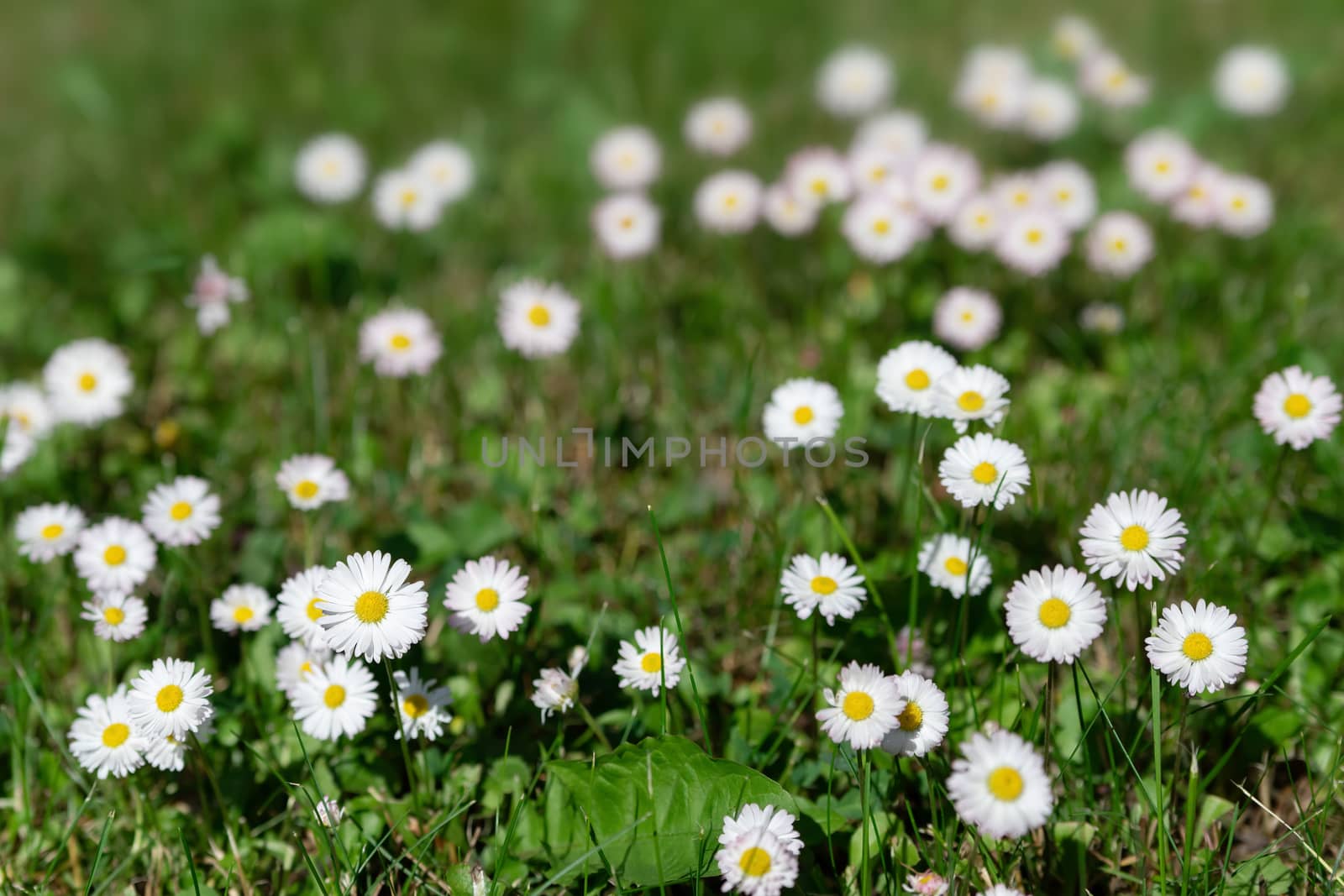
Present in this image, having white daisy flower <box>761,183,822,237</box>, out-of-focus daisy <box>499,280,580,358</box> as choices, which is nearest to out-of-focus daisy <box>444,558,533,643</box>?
out-of-focus daisy <box>499,280,580,358</box>

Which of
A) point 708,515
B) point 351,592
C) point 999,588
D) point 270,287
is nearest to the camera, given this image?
point 351,592

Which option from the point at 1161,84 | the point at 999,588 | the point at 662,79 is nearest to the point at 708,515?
the point at 999,588

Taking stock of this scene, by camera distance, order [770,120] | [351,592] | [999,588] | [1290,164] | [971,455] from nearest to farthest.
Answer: [351,592] → [971,455] → [999,588] → [1290,164] → [770,120]

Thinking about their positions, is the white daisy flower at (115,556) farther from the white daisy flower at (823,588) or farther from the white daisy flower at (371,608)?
the white daisy flower at (823,588)

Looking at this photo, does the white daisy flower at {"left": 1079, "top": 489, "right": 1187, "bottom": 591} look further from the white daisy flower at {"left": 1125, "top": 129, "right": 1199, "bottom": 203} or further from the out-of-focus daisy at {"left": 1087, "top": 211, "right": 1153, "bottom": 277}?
the white daisy flower at {"left": 1125, "top": 129, "right": 1199, "bottom": 203}

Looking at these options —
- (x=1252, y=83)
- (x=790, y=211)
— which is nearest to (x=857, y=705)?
(x=790, y=211)

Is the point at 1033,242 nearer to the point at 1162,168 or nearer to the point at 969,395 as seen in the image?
the point at 1162,168

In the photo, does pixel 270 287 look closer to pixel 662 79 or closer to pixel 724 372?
pixel 724 372
